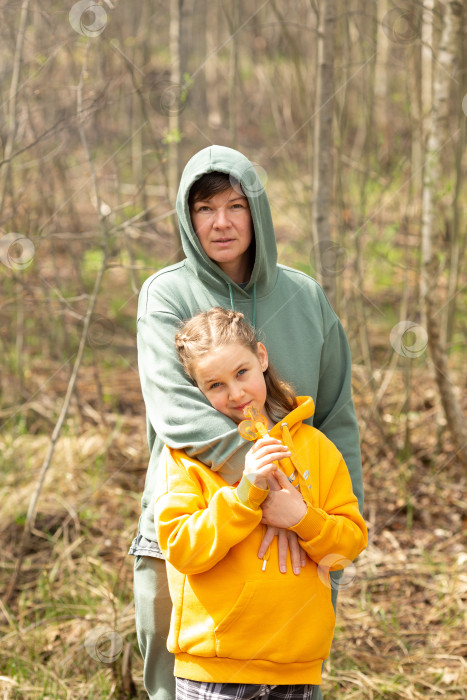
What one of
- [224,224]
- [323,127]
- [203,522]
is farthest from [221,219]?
[323,127]

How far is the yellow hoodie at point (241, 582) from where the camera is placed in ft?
5.47

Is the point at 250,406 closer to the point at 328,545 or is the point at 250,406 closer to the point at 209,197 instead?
the point at 328,545

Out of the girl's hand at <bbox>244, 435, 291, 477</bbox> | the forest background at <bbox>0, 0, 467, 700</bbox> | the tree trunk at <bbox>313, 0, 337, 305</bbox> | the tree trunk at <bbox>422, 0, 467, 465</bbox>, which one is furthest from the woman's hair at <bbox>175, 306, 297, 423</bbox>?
the tree trunk at <bbox>422, 0, 467, 465</bbox>

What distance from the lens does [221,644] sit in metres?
1.69

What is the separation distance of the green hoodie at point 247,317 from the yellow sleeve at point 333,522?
0.20 metres

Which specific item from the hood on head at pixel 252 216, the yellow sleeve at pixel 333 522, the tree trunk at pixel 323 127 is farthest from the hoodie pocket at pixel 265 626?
the tree trunk at pixel 323 127

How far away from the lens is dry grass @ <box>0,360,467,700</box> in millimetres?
2838

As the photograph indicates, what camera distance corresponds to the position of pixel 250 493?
64.4 inches

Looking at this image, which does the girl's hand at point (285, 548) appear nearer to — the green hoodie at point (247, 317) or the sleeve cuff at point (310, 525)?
the sleeve cuff at point (310, 525)

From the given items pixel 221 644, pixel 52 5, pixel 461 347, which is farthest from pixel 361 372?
pixel 52 5

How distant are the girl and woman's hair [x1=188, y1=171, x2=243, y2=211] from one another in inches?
13.5

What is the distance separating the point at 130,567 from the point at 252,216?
2.03 metres

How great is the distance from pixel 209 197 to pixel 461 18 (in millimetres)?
2141

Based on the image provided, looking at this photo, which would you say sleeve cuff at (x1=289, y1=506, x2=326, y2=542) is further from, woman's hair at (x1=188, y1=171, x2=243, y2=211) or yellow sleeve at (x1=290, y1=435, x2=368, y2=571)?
woman's hair at (x1=188, y1=171, x2=243, y2=211)
